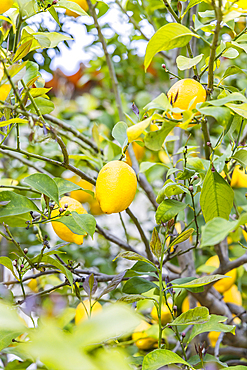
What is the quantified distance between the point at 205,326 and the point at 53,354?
0.37 metres

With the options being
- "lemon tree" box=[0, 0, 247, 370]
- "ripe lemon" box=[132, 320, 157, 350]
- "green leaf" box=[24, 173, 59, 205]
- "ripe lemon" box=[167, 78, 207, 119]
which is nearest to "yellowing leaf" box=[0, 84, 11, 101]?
"lemon tree" box=[0, 0, 247, 370]

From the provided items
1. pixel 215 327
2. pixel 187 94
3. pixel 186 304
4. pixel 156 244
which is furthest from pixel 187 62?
pixel 186 304

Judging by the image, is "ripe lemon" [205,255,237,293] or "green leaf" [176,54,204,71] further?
"ripe lemon" [205,255,237,293]

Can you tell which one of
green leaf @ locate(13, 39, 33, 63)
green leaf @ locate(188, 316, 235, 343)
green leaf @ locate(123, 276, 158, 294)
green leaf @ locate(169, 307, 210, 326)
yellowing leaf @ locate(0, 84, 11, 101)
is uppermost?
green leaf @ locate(13, 39, 33, 63)

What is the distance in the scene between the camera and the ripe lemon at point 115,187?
49 centimetres

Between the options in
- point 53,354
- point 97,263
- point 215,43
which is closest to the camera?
point 53,354

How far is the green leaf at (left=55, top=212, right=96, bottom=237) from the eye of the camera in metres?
0.45

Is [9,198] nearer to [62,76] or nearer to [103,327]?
[103,327]

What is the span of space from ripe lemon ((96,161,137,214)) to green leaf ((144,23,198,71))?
16 centimetres

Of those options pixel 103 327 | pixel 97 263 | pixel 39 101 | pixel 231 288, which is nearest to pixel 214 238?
A: pixel 103 327

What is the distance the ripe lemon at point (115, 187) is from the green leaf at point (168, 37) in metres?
0.16

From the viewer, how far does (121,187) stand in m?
0.49

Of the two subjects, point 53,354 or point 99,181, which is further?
point 99,181

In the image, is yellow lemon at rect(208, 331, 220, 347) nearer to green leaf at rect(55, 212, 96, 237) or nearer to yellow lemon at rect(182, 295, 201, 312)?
yellow lemon at rect(182, 295, 201, 312)
